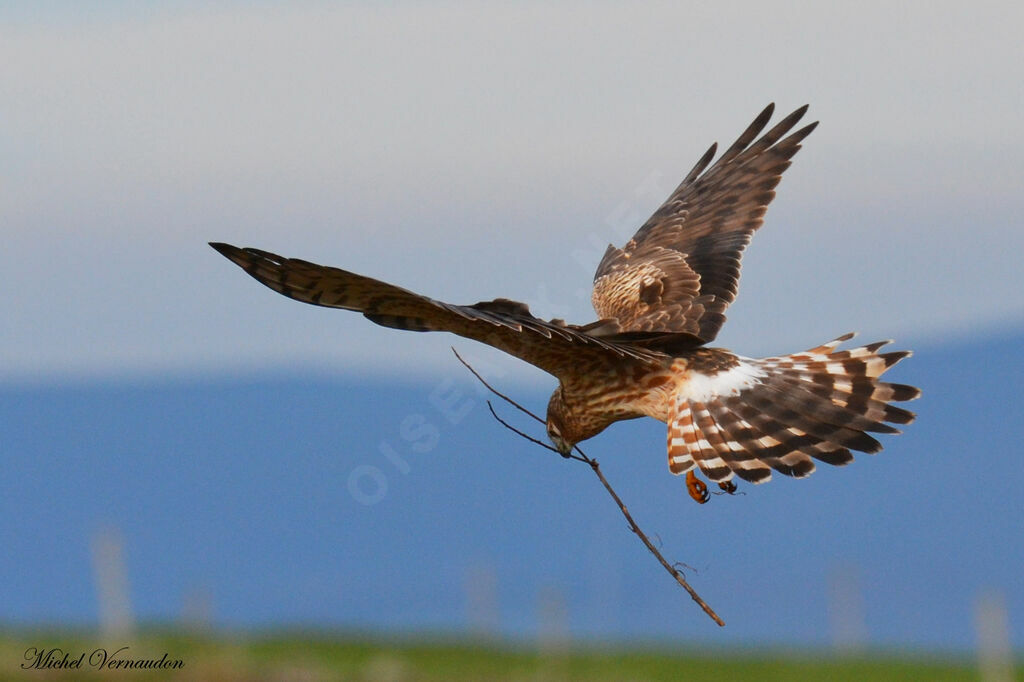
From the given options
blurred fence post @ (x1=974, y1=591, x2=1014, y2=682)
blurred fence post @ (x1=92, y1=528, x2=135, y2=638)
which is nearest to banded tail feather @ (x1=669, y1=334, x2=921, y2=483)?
blurred fence post @ (x1=92, y1=528, x2=135, y2=638)

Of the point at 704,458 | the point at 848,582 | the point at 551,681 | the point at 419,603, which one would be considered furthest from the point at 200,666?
the point at 419,603

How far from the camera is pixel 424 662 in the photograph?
47.4 metres

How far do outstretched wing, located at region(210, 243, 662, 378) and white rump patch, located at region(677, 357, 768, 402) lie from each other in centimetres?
42

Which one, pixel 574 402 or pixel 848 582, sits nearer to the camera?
pixel 574 402

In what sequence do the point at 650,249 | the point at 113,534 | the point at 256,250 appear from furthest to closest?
1. the point at 113,534
2. the point at 650,249
3. the point at 256,250

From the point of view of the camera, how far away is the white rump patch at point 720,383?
820cm

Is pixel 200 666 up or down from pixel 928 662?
down

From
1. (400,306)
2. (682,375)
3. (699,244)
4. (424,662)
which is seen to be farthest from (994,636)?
(400,306)

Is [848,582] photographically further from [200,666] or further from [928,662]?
[200,666]

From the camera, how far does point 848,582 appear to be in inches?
2520

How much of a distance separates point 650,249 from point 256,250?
3.81m
